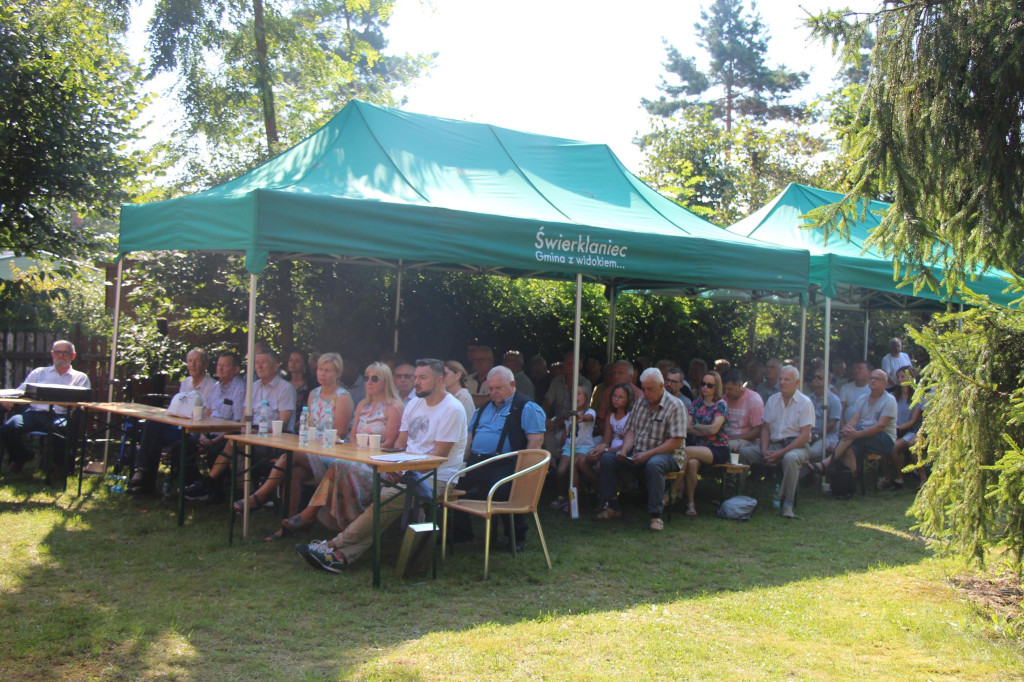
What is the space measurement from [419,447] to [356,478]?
1.60 ft

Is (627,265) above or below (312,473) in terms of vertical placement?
above

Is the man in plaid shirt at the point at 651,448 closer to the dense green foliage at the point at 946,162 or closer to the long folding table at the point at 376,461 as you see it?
the long folding table at the point at 376,461

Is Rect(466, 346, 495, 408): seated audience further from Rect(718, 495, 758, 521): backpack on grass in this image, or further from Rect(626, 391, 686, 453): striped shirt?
Rect(718, 495, 758, 521): backpack on grass

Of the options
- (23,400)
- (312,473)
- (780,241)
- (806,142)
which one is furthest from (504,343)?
(806,142)

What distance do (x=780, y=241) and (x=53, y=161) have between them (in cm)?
858

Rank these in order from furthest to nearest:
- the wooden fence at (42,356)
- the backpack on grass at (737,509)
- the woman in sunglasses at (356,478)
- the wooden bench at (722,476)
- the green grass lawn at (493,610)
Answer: the wooden fence at (42,356), the backpack on grass at (737,509), the wooden bench at (722,476), the woman in sunglasses at (356,478), the green grass lawn at (493,610)

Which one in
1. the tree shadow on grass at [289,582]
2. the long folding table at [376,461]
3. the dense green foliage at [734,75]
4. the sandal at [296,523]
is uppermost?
the dense green foliage at [734,75]

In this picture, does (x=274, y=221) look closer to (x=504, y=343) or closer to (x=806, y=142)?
(x=504, y=343)

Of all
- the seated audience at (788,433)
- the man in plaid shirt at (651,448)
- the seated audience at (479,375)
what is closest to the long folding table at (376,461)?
the man in plaid shirt at (651,448)

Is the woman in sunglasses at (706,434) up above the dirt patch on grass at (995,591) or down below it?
above

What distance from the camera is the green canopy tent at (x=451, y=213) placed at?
606 cm

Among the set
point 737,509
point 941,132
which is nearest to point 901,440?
point 737,509

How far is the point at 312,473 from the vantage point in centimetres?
662

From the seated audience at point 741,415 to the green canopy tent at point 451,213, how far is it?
110 centimetres
